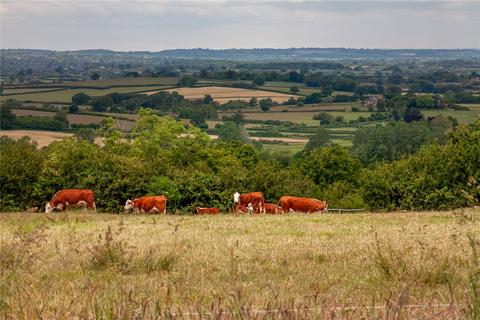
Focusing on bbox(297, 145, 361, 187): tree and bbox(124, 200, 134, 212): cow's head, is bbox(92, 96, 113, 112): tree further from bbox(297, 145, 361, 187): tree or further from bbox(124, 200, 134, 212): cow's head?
bbox(124, 200, 134, 212): cow's head

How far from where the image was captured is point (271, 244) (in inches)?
557

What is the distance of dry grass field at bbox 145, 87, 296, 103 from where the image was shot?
557 ft

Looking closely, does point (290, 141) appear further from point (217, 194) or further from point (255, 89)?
point (255, 89)

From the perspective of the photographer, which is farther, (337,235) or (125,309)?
(337,235)

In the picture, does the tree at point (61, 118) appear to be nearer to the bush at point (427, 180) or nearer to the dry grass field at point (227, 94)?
the dry grass field at point (227, 94)

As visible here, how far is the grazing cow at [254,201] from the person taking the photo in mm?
34125

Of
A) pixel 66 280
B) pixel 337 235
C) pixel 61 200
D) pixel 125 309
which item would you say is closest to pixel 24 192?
pixel 61 200

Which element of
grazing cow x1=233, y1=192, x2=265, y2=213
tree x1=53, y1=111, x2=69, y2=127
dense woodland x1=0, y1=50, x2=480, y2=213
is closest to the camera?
grazing cow x1=233, y1=192, x2=265, y2=213

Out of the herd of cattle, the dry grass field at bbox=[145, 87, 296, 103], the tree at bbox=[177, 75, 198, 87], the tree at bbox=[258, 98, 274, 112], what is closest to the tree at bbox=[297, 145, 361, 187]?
the herd of cattle

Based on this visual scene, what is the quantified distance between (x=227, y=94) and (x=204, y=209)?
14608 centimetres

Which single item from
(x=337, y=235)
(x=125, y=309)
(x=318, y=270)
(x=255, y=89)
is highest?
(x=125, y=309)

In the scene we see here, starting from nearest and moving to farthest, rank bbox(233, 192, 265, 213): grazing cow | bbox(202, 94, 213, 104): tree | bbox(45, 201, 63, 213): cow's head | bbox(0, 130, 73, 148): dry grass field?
bbox(233, 192, 265, 213): grazing cow → bbox(45, 201, 63, 213): cow's head → bbox(0, 130, 73, 148): dry grass field → bbox(202, 94, 213, 104): tree

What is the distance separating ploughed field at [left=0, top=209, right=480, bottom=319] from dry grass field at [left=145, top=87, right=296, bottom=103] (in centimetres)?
15105

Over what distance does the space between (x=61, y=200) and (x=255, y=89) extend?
160m
